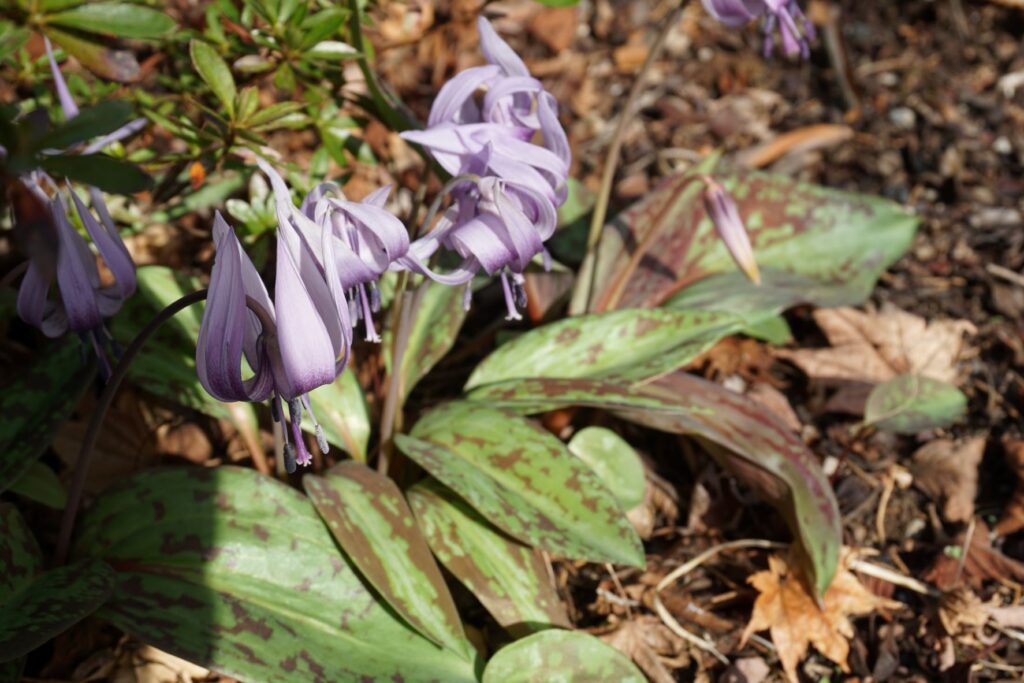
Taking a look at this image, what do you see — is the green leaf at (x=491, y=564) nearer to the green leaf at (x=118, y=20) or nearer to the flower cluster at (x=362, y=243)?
the flower cluster at (x=362, y=243)

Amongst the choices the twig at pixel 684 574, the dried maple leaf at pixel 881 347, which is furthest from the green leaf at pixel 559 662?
the dried maple leaf at pixel 881 347

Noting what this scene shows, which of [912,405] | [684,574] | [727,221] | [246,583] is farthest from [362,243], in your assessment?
[912,405]

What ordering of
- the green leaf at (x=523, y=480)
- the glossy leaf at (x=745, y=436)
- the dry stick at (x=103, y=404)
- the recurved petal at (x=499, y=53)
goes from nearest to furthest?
the dry stick at (x=103, y=404) < the recurved petal at (x=499, y=53) < the green leaf at (x=523, y=480) < the glossy leaf at (x=745, y=436)

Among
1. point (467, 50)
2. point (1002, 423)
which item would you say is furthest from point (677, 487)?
point (467, 50)

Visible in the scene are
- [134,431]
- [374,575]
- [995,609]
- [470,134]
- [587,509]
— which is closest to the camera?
[470,134]

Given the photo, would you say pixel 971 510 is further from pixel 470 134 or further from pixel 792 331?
pixel 470 134

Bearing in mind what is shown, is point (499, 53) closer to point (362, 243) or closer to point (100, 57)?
point (362, 243)
